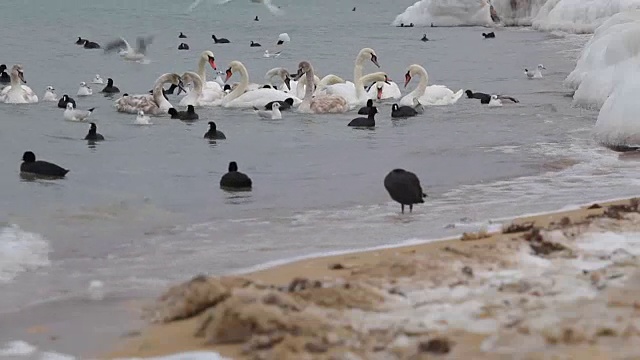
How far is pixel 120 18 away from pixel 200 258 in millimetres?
66138

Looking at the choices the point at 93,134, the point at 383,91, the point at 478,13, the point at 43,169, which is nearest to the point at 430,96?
the point at 383,91

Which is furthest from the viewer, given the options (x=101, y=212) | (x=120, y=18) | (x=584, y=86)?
(x=120, y=18)

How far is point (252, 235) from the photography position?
10.5m

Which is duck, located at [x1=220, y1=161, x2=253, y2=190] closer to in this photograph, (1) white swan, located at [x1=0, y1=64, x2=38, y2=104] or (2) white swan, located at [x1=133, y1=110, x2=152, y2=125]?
(2) white swan, located at [x1=133, y1=110, x2=152, y2=125]

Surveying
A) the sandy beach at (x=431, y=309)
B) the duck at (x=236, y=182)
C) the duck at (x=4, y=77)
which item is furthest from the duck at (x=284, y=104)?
the sandy beach at (x=431, y=309)

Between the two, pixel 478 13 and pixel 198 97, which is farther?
pixel 478 13

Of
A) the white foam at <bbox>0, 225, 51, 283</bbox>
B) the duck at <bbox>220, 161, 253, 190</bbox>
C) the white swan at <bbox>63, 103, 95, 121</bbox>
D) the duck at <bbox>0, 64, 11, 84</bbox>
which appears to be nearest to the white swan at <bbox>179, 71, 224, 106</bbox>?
the white swan at <bbox>63, 103, 95, 121</bbox>

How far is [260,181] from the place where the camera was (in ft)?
47.8

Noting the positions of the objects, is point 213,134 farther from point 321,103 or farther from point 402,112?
point 321,103

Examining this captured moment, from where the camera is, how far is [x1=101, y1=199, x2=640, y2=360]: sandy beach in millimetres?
5277

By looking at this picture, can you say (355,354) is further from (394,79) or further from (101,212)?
(394,79)

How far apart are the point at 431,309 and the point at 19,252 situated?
16.1 ft

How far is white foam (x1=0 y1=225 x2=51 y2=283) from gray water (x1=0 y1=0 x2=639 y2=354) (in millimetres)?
97

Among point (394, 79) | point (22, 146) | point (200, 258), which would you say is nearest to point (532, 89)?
Result: point (394, 79)
